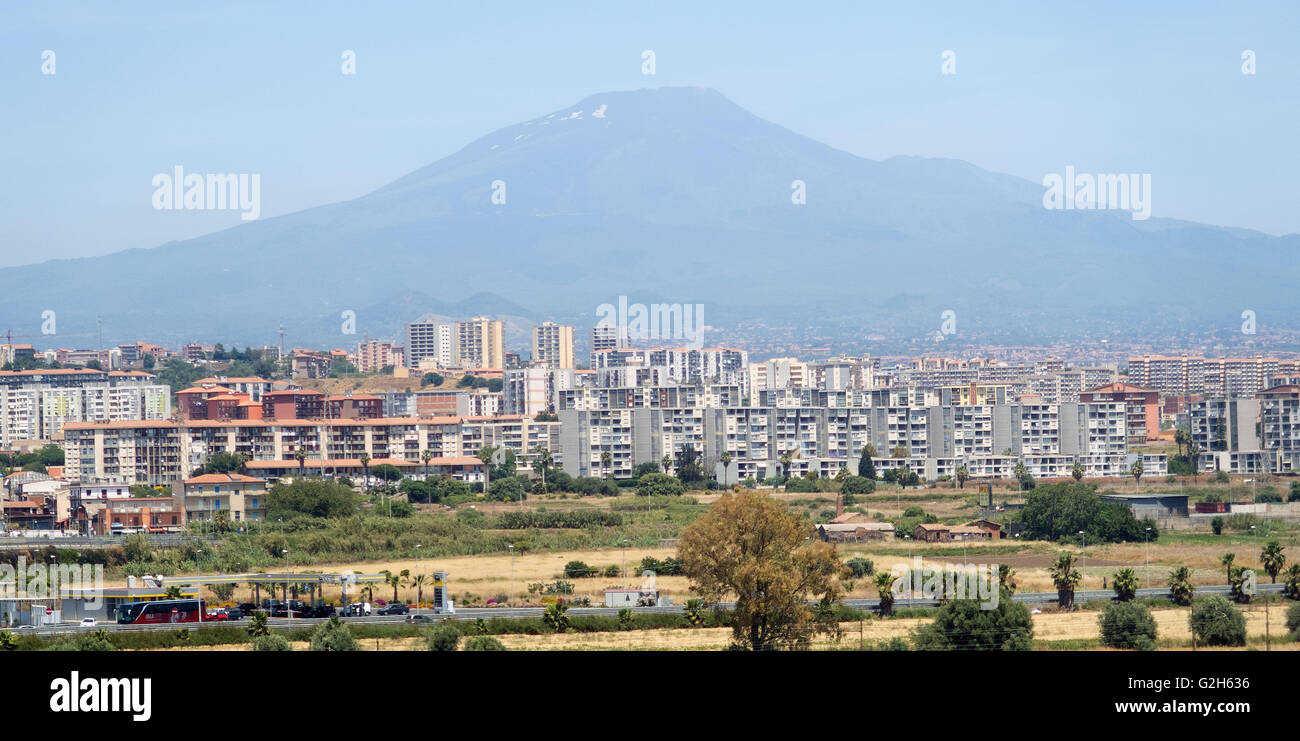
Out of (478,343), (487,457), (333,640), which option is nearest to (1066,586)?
(333,640)

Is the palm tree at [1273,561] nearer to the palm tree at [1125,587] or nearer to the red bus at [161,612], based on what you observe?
the palm tree at [1125,587]

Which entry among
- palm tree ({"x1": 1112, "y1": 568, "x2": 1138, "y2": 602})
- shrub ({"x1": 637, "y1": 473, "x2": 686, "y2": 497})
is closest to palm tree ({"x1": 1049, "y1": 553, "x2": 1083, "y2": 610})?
palm tree ({"x1": 1112, "y1": 568, "x2": 1138, "y2": 602})

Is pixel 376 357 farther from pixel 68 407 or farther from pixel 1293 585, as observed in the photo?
pixel 1293 585

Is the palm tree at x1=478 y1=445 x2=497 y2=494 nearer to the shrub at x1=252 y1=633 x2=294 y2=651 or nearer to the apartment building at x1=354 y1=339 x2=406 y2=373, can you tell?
the shrub at x1=252 y1=633 x2=294 y2=651

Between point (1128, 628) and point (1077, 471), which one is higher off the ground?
point (1128, 628)

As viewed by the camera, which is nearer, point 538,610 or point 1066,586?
point 1066,586
